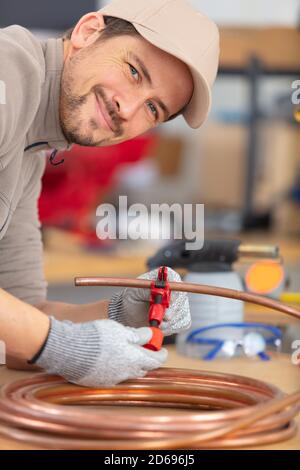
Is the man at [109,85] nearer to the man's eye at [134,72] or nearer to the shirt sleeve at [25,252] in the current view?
the man's eye at [134,72]

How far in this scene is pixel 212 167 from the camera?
217 inches

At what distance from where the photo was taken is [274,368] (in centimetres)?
146

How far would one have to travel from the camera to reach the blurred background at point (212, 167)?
12.1 ft

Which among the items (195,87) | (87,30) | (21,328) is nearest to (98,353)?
(21,328)

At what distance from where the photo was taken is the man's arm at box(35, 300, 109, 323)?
146cm

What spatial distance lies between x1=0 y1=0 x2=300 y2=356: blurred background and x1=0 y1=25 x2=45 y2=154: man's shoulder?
1606 mm

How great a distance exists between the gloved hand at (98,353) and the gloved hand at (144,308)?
0.16 metres

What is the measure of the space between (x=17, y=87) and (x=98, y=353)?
15.4 inches

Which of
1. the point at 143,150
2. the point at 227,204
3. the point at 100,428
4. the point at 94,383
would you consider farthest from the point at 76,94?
the point at 227,204

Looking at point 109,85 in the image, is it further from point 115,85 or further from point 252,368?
point 252,368

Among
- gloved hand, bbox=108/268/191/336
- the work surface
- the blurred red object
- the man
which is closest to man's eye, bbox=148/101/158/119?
the man

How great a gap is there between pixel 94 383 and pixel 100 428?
0.20m

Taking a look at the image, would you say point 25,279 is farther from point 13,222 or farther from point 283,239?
point 283,239

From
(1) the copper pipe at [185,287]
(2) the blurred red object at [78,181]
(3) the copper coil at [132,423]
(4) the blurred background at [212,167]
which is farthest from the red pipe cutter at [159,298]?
(2) the blurred red object at [78,181]
